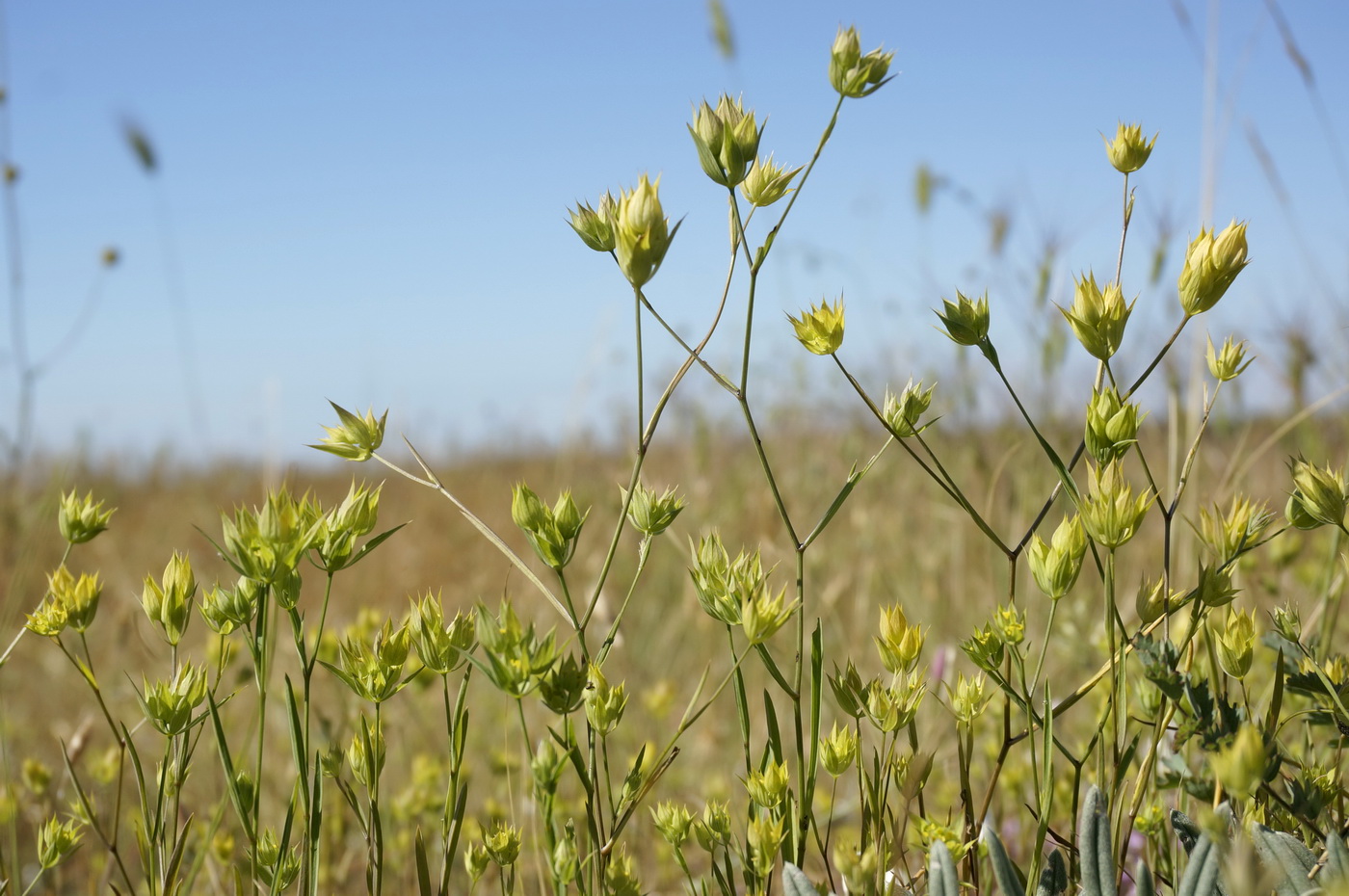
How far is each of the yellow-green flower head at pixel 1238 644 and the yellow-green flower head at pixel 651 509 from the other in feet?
1.40

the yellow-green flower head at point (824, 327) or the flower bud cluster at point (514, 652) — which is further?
the yellow-green flower head at point (824, 327)

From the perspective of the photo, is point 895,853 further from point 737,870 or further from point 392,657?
point 737,870

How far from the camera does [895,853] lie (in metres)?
0.81

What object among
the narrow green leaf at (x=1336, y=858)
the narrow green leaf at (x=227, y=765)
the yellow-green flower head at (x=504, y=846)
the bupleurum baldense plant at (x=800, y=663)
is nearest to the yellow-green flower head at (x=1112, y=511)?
the bupleurum baldense plant at (x=800, y=663)

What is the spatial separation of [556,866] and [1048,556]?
0.40 m

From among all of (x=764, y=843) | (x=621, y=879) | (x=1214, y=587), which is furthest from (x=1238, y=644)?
(x=621, y=879)

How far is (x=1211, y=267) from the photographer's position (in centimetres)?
67

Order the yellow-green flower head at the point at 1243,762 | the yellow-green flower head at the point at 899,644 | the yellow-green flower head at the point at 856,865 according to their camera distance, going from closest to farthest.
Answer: the yellow-green flower head at the point at 1243,762 → the yellow-green flower head at the point at 856,865 → the yellow-green flower head at the point at 899,644

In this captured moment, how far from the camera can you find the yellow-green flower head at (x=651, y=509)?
2.38 feet

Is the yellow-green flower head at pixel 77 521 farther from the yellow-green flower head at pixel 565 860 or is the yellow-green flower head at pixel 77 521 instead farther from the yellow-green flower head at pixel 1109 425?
the yellow-green flower head at pixel 1109 425

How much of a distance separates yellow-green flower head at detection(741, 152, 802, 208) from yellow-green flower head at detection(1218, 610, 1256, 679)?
18.7 inches

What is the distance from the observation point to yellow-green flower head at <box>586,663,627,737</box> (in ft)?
2.16

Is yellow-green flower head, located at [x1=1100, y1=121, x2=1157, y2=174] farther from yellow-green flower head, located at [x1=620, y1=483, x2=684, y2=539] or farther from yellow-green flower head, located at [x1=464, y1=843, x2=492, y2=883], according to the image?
yellow-green flower head, located at [x1=464, y1=843, x2=492, y2=883]

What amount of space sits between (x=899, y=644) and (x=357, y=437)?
0.46 meters
